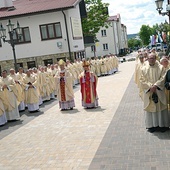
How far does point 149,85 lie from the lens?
24.3ft

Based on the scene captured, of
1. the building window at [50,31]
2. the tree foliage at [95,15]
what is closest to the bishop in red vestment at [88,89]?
the building window at [50,31]

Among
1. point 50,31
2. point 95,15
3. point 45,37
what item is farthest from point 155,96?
point 95,15

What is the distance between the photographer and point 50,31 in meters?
25.5

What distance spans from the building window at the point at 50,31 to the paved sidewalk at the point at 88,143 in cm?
1574

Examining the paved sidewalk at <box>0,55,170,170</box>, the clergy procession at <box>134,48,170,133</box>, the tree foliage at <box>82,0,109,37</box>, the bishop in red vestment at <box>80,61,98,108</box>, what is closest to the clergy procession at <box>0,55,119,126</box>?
the bishop in red vestment at <box>80,61,98,108</box>

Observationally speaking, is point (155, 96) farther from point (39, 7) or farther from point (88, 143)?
point (39, 7)

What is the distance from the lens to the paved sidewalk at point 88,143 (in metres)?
5.88

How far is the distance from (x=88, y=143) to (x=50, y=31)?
1966 cm

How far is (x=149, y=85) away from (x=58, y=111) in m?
5.11

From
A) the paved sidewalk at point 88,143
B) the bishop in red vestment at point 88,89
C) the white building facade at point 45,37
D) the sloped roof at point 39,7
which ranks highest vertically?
the sloped roof at point 39,7

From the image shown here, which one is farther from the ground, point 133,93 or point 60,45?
point 60,45

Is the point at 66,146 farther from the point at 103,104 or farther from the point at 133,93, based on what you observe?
the point at 133,93

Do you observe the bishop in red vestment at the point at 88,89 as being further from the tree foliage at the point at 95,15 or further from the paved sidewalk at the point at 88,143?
the tree foliage at the point at 95,15

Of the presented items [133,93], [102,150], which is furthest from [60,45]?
[102,150]
